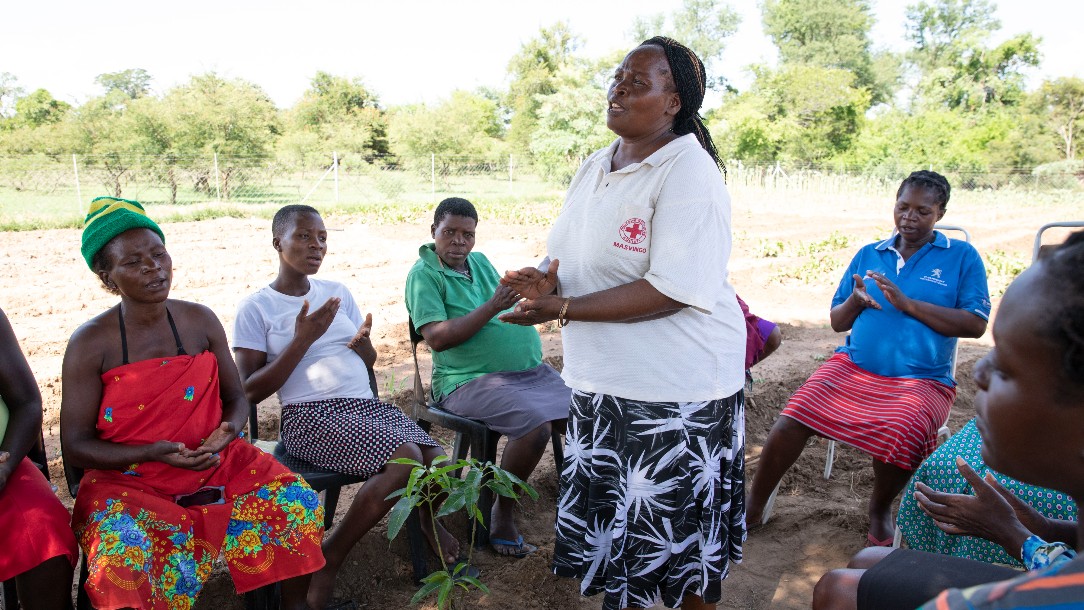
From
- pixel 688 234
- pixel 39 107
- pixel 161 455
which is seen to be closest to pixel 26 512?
pixel 161 455

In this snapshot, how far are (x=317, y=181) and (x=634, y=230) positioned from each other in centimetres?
2110

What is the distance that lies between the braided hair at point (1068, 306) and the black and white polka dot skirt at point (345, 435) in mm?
2294

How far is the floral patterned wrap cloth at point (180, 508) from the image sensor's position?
2229 millimetres

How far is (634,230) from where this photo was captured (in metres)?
2.20

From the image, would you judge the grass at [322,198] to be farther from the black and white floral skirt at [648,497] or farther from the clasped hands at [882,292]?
the black and white floral skirt at [648,497]

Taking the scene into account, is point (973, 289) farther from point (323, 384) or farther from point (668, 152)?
point (323, 384)

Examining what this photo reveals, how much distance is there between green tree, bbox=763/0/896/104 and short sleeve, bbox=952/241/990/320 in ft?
174

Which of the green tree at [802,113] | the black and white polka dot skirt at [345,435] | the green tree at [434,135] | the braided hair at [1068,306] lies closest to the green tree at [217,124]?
the green tree at [434,135]

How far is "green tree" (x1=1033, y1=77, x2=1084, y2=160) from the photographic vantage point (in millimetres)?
32688

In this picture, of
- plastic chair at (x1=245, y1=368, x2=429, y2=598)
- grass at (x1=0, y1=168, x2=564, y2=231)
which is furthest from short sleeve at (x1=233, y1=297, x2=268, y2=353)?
grass at (x1=0, y1=168, x2=564, y2=231)

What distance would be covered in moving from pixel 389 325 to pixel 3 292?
200 inches

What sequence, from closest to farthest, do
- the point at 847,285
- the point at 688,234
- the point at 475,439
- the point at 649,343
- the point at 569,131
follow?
1. the point at 688,234
2. the point at 649,343
3. the point at 475,439
4. the point at 847,285
5. the point at 569,131

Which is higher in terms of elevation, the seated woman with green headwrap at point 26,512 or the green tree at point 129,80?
the green tree at point 129,80

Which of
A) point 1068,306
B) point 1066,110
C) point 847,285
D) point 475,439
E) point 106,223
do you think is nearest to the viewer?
point 1068,306
